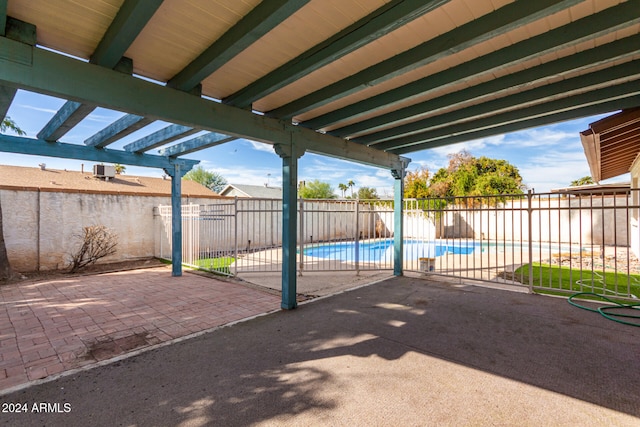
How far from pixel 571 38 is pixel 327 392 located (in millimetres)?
3810

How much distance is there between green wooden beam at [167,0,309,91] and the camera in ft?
7.45

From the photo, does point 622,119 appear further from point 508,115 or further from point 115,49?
point 115,49

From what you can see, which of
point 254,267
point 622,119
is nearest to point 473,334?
point 622,119

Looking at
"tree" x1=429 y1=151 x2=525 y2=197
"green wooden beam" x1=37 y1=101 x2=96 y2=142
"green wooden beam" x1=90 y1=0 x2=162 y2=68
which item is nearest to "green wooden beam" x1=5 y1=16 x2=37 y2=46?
"green wooden beam" x1=90 y1=0 x2=162 y2=68

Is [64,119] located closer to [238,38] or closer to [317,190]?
[238,38]

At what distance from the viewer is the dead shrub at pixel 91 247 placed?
8594 mm

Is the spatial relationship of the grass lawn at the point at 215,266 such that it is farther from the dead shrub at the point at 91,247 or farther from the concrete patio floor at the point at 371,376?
the concrete patio floor at the point at 371,376

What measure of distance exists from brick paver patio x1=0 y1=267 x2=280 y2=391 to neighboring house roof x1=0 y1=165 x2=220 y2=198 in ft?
15.3

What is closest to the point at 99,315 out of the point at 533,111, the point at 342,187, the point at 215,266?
the point at 215,266

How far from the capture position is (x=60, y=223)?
29.4ft

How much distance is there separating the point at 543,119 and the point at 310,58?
4.13 metres

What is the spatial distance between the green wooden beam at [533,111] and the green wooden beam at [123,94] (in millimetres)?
2647

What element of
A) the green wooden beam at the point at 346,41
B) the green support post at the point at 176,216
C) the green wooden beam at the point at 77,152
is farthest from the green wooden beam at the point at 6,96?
the green support post at the point at 176,216

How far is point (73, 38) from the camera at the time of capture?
2.72 meters
